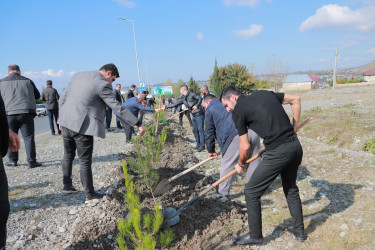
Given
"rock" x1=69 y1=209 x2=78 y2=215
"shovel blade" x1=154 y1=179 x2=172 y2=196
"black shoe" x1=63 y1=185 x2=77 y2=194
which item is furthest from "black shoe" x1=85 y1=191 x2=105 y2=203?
"shovel blade" x1=154 y1=179 x2=172 y2=196

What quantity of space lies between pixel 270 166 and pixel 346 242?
124 cm

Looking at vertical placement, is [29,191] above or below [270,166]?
below

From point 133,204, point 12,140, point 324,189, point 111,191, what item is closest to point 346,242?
point 324,189

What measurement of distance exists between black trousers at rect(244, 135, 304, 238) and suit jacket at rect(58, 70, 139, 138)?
5.47 ft

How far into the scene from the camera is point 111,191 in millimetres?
3854

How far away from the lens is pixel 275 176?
254 cm

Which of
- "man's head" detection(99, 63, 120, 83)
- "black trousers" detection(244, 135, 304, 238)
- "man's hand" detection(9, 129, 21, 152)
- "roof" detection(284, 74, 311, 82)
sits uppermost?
"roof" detection(284, 74, 311, 82)

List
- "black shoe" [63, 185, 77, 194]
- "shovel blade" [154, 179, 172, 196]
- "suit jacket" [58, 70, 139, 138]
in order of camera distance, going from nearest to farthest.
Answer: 1. "suit jacket" [58, 70, 139, 138]
2. "shovel blade" [154, 179, 172, 196]
3. "black shoe" [63, 185, 77, 194]

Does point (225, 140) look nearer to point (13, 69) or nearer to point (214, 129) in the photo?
point (214, 129)

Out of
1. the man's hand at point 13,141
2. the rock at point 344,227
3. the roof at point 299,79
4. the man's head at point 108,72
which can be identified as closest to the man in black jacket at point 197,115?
the man's head at point 108,72

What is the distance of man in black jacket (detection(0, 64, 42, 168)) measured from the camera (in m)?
4.67

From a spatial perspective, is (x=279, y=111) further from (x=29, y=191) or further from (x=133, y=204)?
(x=29, y=191)

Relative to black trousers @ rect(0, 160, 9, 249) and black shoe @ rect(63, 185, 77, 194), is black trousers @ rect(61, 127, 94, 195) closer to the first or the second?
black shoe @ rect(63, 185, 77, 194)

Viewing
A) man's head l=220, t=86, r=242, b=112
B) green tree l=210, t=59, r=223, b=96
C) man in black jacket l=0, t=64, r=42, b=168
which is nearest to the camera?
man's head l=220, t=86, r=242, b=112
